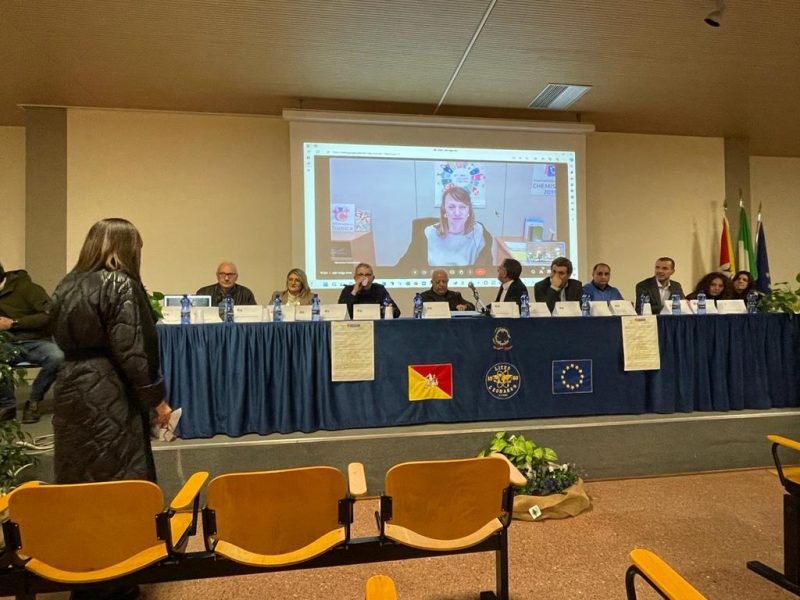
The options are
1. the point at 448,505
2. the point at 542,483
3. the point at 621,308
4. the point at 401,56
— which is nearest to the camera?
the point at 448,505

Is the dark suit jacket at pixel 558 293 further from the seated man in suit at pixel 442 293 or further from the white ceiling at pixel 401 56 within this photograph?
the white ceiling at pixel 401 56

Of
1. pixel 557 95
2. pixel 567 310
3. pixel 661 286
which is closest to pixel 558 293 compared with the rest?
pixel 661 286

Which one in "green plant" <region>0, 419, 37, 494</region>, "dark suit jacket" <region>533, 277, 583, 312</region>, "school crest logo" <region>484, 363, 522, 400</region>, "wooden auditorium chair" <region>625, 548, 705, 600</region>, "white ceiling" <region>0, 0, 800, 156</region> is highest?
"white ceiling" <region>0, 0, 800, 156</region>

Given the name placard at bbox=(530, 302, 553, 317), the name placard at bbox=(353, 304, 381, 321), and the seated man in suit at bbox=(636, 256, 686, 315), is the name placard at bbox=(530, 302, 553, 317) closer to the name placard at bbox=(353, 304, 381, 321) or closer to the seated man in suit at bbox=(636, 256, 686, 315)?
the name placard at bbox=(353, 304, 381, 321)

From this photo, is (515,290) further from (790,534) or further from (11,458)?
(11,458)

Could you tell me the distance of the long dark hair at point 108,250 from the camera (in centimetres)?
152

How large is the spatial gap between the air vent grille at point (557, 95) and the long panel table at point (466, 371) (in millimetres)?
2594

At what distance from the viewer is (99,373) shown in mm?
1508

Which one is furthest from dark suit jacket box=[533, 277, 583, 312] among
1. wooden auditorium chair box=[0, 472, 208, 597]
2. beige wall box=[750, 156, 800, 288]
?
beige wall box=[750, 156, 800, 288]

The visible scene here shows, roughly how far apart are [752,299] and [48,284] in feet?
19.9

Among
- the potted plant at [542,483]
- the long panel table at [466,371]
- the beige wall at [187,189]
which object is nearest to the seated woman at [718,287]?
the long panel table at [466,371]

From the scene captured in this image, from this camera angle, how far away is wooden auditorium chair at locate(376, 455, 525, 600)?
4.37 ft

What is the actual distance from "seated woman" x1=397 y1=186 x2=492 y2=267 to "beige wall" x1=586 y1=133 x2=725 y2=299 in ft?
5.45

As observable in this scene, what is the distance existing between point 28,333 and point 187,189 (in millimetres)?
2083
